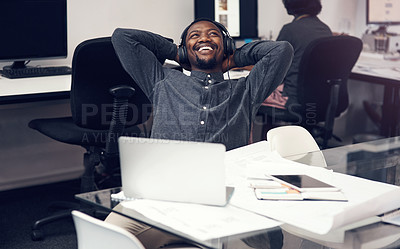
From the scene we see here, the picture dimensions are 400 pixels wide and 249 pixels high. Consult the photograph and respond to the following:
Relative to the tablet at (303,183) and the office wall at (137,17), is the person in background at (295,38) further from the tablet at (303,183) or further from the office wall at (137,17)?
the tablet at (303,183)

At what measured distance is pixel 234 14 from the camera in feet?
11.7

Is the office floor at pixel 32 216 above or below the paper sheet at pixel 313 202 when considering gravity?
below

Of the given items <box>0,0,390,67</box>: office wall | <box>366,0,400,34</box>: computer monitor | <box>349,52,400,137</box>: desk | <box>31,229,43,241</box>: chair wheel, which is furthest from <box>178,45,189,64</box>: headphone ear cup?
<box>366,0,400,34</box>: computer monitor

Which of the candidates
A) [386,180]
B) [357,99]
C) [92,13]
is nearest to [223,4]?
[92,13]

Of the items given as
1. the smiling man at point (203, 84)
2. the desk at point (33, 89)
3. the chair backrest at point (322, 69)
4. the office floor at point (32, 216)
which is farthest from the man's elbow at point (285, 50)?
the office floor at point (32, 216)

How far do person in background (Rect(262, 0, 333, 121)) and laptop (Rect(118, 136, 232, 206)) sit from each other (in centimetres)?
196

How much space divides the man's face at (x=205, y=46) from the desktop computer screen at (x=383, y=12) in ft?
8.82

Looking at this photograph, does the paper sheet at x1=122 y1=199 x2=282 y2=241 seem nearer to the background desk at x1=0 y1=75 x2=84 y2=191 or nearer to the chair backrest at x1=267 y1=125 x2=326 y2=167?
the chair backrest at x1=267 y1=125 x2=326 y2=167

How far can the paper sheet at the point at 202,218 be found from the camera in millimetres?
1096

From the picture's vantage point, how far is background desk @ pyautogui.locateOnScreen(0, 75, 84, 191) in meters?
3.10

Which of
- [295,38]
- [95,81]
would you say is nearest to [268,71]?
[95,81]

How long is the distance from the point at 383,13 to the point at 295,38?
1400 mm

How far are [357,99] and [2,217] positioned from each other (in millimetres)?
2946

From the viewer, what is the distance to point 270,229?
3.71ft
